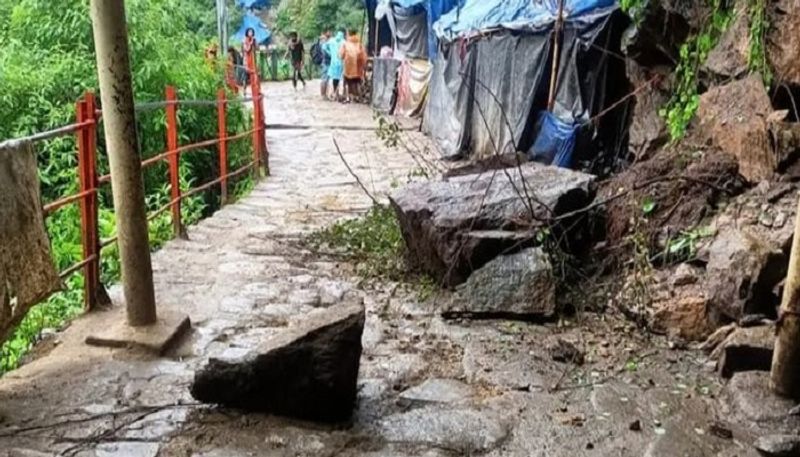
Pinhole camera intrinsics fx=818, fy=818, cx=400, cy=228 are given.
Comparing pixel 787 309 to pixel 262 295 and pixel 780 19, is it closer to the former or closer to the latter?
pixel 780 19

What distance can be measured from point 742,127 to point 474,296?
183 centimetres

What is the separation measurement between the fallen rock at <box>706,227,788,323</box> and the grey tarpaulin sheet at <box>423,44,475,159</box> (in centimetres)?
634

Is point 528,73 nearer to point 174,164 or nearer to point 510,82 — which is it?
point 510,82

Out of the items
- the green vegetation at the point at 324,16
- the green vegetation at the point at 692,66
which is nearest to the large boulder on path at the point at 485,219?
the green vegetation at the point at 692,66

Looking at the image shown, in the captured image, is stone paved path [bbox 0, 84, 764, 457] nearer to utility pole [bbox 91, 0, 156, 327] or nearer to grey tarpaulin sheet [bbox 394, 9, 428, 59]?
utility pole [bbox 91, 0, 156, 327]

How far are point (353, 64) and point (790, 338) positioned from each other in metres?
16.2

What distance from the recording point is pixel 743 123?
4.68 metres

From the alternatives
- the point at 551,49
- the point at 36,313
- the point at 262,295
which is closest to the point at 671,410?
the point at 262,295

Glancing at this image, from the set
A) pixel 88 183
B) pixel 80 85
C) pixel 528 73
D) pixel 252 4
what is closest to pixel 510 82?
pixel 528 73

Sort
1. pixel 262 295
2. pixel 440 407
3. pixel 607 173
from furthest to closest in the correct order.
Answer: pixel 607 173 < pixel 262 295 < pixel 440 407

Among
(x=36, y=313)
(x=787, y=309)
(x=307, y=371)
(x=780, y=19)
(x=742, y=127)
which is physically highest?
(x=780, y=19)

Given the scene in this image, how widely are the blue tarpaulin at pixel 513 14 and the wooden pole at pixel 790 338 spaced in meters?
4.63

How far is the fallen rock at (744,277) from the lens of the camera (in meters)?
3.69

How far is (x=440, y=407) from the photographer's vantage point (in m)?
3.31
